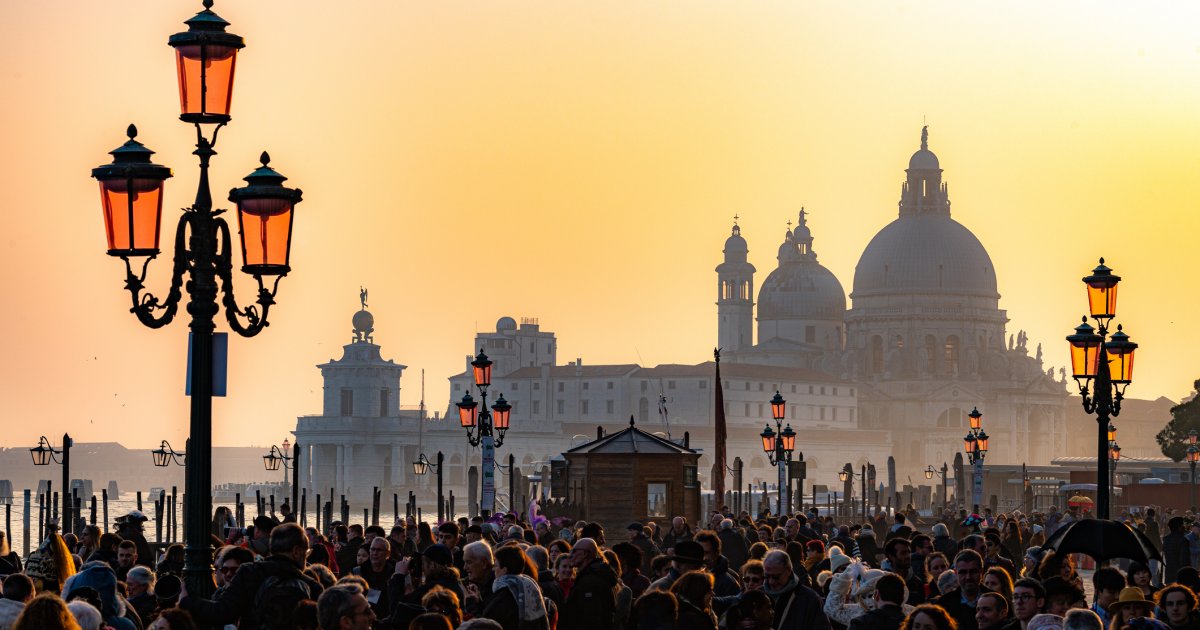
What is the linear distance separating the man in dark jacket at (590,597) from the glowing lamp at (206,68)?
9.78 feet

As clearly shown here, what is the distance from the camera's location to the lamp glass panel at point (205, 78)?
34.5 feet

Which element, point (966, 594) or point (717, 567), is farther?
point (717, 567)

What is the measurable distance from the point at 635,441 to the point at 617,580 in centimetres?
2006

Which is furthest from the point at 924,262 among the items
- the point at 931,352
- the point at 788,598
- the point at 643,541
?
the point at 788,598

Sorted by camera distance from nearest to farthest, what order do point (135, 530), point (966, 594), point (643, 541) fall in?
point (966, 594) → point (135, 530) → point (643, 541)

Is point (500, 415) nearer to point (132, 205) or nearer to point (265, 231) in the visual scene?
point (265, 231)

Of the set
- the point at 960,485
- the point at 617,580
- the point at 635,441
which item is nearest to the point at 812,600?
the point at 617,580

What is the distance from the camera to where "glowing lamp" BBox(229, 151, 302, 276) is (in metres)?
10.6

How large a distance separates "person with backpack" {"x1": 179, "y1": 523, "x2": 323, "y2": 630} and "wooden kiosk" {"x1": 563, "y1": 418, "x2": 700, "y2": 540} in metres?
→ 21.2

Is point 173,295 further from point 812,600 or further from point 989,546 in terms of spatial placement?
point 989,546

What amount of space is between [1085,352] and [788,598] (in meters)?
9.11

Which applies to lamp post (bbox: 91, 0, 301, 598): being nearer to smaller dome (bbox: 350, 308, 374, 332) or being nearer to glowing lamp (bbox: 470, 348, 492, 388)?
glowing lamp (bbox: 470, 348, 492, 388)

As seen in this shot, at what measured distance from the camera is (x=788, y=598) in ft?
35.4

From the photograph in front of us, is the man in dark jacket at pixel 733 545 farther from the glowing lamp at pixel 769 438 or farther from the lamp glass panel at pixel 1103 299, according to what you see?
the glowing lamp at pixel 769 438
